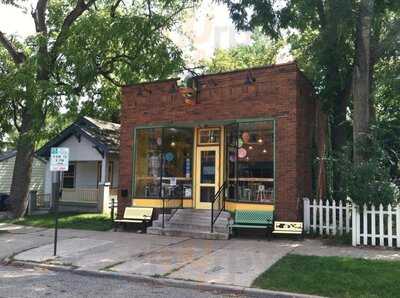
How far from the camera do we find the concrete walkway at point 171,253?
32.8 feet

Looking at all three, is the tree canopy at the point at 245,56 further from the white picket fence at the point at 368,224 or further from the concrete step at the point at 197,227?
the white picket fence at the point at 368,224

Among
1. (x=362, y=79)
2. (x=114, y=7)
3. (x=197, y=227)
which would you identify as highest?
(x=114, y=7)

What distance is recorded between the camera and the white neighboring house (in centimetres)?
2391

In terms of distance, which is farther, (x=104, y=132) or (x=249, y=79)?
(x=104, y=132)

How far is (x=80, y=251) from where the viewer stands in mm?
12531

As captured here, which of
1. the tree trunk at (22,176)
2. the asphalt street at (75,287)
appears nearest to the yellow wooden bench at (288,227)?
the asphalt street at (75,287)

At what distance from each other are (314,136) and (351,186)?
14.1ft

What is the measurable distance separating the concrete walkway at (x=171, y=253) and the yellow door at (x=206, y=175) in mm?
2399

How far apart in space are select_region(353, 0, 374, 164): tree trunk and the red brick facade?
1.73 meters

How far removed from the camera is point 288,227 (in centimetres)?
1404

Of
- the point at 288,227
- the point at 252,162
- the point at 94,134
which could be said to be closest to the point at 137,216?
the point at 252,162

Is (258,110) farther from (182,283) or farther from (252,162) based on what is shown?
(182,283)

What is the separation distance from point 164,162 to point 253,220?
430 centimetres

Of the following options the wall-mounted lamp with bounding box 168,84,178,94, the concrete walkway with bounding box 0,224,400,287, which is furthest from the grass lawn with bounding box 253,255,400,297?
the wall-mounted lamp with bounding box 168,84,178,94
